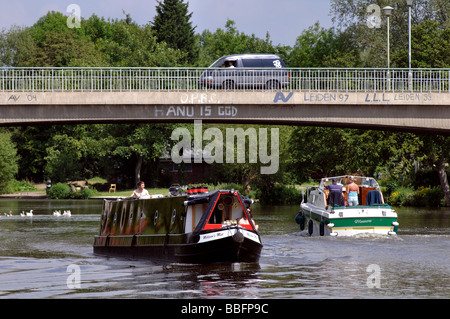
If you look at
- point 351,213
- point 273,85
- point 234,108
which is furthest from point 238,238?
point 273,85

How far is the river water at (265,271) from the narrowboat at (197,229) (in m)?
0.40

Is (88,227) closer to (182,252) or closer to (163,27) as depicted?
(182,252)

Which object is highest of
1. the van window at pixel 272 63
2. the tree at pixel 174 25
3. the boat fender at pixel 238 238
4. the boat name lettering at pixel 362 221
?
the tree at pixel 174 25

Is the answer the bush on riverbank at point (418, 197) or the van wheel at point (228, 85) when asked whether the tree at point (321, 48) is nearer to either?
the bush on riverbank at point (418, 197)

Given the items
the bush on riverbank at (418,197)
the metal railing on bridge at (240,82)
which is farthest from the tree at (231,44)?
the metal railing on bridge at (240,82)

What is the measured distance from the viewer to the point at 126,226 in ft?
90.5

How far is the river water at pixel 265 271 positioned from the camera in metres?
17.9

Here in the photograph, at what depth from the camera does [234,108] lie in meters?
42.8

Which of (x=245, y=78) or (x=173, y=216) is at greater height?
(x=245, y=78)

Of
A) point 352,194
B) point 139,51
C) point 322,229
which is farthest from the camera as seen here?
point 139,51

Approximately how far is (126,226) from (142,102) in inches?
623

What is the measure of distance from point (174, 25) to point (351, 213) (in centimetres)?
7525

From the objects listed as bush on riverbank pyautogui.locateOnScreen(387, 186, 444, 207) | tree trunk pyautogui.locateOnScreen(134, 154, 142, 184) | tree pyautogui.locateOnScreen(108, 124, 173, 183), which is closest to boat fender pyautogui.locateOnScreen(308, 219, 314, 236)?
bush on riverbank pyautogui.locateOnScreen(387, 186, 444, 207)

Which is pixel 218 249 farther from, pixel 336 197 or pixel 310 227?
pixel 310 227
